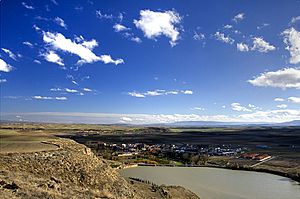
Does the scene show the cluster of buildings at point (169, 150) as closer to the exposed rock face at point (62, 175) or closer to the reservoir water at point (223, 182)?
the reservoir water at point (223, 182)

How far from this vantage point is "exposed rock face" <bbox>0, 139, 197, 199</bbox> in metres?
18.6

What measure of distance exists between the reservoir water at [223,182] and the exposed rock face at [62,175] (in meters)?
11.8

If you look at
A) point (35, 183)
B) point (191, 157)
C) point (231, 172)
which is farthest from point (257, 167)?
point (35, 183)

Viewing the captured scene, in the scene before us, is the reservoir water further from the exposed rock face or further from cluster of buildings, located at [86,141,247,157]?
cluster of buildings, located at [86,141,247,157]

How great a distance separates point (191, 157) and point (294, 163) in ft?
59.1

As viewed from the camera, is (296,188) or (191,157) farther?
(191,157)

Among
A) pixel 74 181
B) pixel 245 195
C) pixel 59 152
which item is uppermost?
pixel 59 152

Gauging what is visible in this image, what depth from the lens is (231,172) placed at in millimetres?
53094

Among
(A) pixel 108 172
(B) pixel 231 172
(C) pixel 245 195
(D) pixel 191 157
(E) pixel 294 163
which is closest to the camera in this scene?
(A) pixel 108 172

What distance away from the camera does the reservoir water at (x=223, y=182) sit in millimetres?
36375

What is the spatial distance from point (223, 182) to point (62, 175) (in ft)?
82.7

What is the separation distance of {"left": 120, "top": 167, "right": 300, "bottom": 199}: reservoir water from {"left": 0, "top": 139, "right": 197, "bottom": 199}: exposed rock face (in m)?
11.8

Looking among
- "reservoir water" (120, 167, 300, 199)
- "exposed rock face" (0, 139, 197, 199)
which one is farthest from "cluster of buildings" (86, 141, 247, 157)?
"exposed rock face" (0, 139, 197, 199)

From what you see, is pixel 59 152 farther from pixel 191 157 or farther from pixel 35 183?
pixel 191 157
